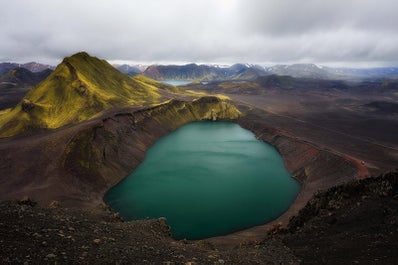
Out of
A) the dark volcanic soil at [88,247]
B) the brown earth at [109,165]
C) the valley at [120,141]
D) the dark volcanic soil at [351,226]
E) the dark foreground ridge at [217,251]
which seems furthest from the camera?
the valley at [120,141]

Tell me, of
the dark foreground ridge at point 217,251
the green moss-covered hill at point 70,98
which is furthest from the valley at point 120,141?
the dark foreground ridge at point 217,251

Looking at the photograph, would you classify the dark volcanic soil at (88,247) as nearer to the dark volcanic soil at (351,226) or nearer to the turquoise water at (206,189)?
the dark volcanic soil at (351,226)

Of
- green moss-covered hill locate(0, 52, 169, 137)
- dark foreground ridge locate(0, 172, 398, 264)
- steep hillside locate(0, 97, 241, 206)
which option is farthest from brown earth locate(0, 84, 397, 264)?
green moss-covered hill locate(0, 52, 169, 137)

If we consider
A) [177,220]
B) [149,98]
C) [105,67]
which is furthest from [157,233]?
[105,67]

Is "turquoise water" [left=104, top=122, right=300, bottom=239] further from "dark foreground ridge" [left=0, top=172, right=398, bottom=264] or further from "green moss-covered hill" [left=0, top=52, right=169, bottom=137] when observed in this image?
"green moss-covered hill" [left=0, top=52, right=169, bottom=137]

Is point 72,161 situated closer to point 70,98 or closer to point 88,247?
point 88,247

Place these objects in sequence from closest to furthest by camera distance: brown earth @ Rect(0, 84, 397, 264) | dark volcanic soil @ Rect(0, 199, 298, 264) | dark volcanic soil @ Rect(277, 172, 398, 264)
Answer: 1. dark volcanic soil @ Rect(0, 199, 298, 264)
2. dark volcanic soil @ Rect(277, 172, 398, 264)
3. brown earth @ Rect(0, 84, 397, 264)
